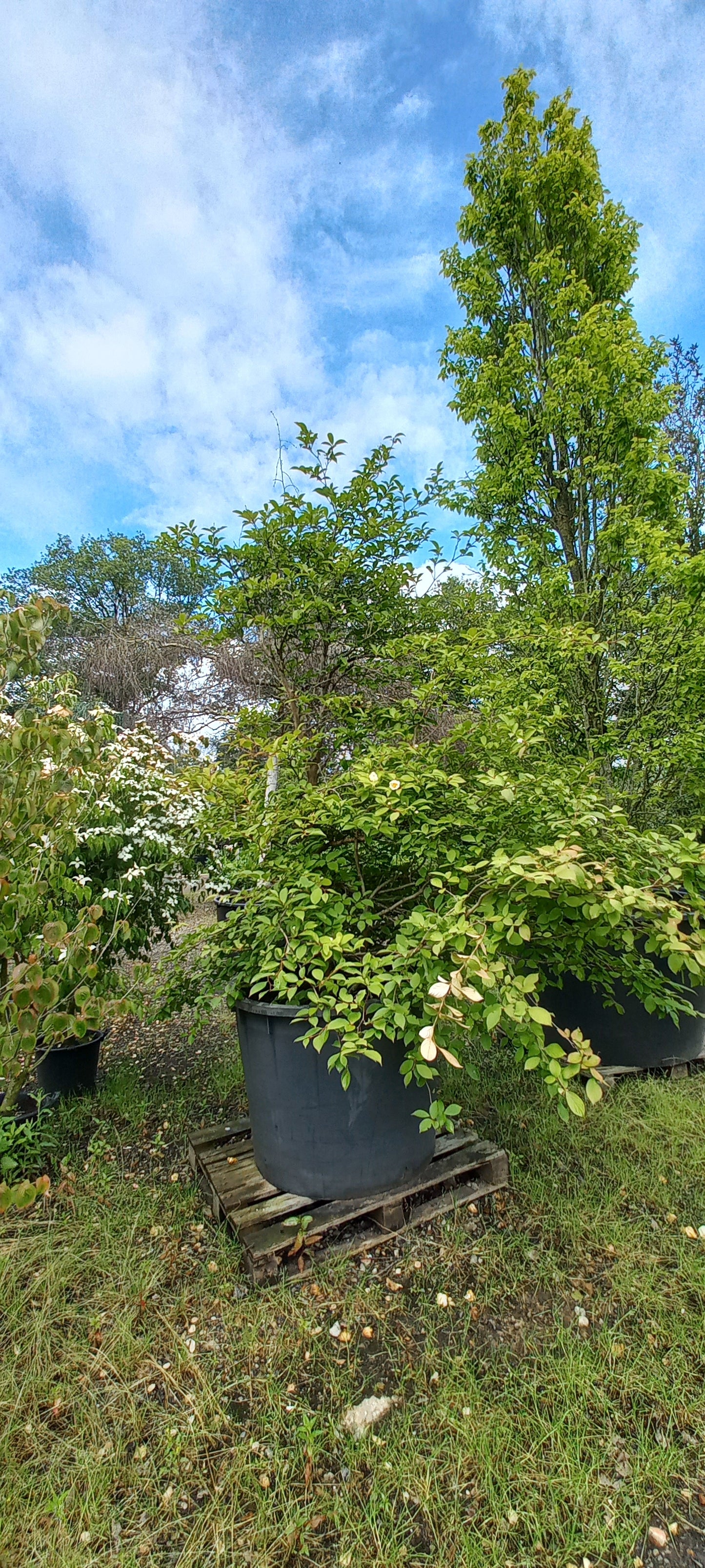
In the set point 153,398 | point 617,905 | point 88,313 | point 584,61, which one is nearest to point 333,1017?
point 617,905

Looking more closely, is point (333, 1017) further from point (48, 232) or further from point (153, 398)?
point (153, 398)

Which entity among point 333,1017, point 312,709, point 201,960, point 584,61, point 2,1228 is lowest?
point 2,1228

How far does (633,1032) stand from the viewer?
285cm

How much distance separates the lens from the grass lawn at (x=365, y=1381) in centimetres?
107

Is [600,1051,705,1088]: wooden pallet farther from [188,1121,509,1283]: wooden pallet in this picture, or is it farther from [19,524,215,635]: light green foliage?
[19,524,215,635]: light green foliage

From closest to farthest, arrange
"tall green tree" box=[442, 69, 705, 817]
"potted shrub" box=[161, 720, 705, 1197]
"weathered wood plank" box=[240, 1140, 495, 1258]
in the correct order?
"potted shrub" box=[161, 720, 705, 1197] < "weathered wood plank" box=[240, 1140, 495, 1258] < "tall green tree" box=[442, 69, 705, 817]

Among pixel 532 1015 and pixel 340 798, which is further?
pixel 340 798

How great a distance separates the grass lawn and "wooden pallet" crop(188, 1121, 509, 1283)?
0.06m

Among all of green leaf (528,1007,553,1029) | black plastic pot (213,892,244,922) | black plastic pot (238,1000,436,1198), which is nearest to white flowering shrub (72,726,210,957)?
black plastic pot (213,892,244,922)

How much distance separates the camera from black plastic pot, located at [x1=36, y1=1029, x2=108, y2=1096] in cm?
268

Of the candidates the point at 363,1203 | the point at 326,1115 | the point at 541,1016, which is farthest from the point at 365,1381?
the point at 541,1016

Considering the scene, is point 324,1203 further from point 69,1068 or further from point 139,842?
point 139,842

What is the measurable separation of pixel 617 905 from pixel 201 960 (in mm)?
1352

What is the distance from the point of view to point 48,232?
14.6ft
